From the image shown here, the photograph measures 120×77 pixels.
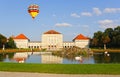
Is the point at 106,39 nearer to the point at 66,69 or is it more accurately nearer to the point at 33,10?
the point at 33,10

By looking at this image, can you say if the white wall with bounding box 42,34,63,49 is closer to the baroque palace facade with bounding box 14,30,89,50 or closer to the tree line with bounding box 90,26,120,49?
the baroque palace facade with bounding box 14,30,89,50

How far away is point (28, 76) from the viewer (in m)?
11.7

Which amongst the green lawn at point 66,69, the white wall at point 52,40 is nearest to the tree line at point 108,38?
the white wall at point 52,40

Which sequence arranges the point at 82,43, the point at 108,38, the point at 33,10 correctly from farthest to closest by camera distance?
the point at 82,43 < the point at 108,38 < the point at 33,10

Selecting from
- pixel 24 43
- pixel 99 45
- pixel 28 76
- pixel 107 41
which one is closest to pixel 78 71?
pixel 28 76

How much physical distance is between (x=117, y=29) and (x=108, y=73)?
72163 mm

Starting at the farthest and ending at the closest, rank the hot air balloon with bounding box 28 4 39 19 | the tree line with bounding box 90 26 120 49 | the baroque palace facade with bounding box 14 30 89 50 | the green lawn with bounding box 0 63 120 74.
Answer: the baroque palace facade with bounding box 14 30 89 50, the tree line with bounding box 90 26 120 49, the hot air balloon with bounding box 28 4 39 19, the green lawn with bounding box 0 63 120 74

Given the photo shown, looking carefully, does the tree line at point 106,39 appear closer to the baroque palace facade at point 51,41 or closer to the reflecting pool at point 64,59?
the reflecting pool at point 64,59

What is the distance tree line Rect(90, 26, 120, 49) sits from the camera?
260ft

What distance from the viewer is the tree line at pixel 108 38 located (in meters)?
79.2

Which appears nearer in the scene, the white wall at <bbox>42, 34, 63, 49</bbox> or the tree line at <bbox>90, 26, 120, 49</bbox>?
the tree line at <bbox>90, 26, 120, 49</bbox>

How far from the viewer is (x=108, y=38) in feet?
275

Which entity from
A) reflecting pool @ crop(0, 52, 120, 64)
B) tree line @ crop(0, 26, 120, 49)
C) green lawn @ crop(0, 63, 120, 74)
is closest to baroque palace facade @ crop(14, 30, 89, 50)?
tree line @ crop(0, 26, 120, 49)

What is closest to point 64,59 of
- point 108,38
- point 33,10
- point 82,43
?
point 33,10
